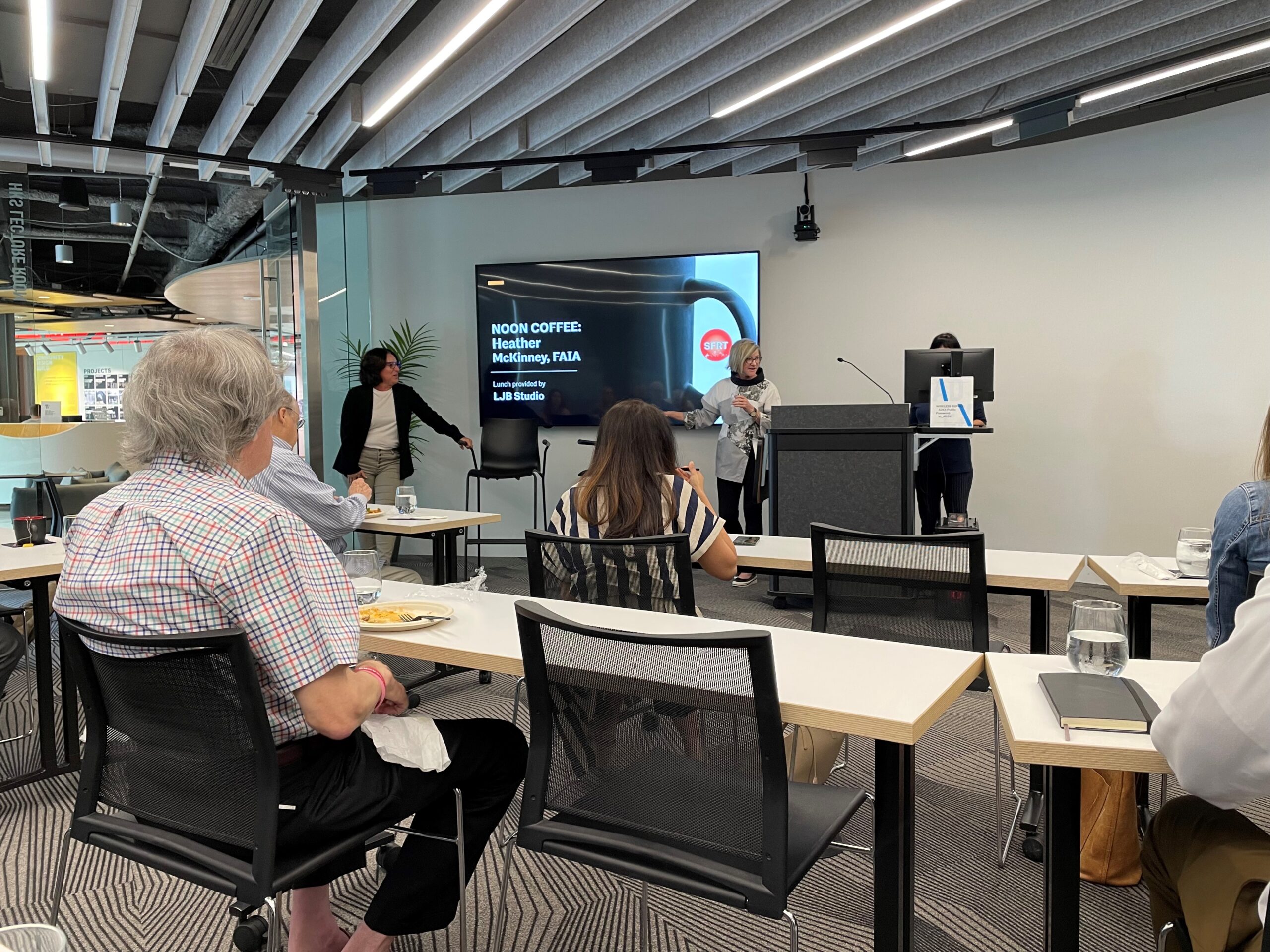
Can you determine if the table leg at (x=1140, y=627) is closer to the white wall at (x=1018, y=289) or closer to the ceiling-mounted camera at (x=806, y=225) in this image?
the white wall at (x=1018, y=289)

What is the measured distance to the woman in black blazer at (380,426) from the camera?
638 cm

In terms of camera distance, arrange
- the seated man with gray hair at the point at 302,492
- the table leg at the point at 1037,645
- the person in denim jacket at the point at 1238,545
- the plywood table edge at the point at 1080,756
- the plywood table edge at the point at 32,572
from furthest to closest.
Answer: the seated man with gray hair at the point at 302,492 → the plywood table edge at the point at 32,572 → the table leg at the point at 1037,645 → the person in denim jacket at the point at 1238,545 → the plywood table edge at the point at 1080,756

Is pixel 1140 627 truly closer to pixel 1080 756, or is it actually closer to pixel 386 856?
pixel 1080 756

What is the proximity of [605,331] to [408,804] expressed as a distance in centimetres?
602

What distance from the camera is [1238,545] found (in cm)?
203

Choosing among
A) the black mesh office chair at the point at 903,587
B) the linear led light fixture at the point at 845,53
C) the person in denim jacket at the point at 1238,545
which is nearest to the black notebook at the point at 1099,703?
the person in denim jacket at the point at 1238,545

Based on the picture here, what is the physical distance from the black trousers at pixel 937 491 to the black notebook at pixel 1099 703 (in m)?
4.48

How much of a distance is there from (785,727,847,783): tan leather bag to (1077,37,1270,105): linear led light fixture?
13.8 feet

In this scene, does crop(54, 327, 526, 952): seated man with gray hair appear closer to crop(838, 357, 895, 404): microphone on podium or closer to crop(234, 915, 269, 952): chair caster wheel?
crop(234, 915, 269, 952): chair caster wheel

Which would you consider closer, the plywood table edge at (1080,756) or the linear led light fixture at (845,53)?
the plywood table edge at (1080,756)

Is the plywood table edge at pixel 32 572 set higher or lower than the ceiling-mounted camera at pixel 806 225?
lower

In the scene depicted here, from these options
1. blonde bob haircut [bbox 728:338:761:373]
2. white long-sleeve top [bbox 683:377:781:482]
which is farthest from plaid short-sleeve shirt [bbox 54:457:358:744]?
blonde bob haircut [bbox 728:338:761:373]

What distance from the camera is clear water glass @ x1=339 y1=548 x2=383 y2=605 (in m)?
2.25

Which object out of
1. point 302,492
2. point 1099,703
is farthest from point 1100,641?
point 302,492
